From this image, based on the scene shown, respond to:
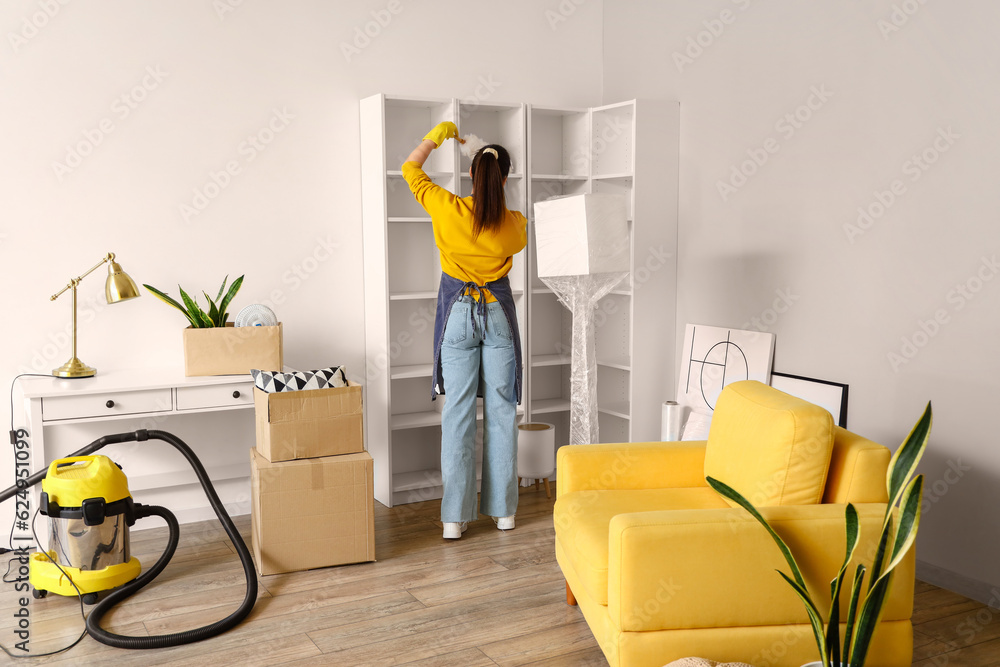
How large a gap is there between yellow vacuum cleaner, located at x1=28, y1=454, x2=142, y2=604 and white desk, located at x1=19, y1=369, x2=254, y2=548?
27 cm

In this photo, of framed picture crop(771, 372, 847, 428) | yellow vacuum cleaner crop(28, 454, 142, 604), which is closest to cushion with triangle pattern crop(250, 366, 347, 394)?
yellow vacuum cleaner crop(28, 454, 142, 604)

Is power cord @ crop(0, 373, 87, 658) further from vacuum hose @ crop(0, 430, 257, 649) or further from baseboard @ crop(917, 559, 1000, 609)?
baseboard @ crop(917, 559, 1000, 609)

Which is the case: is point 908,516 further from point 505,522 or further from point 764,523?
point 505,522

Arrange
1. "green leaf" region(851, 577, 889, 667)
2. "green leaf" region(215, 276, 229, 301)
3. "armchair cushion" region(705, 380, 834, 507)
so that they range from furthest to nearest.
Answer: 1. "green leaf" region(215, 276, 229, 301)
2. "armchair cushion" region(705, 380, 834, 507)
3. "green leaf" region(851, 577, 889, 667)

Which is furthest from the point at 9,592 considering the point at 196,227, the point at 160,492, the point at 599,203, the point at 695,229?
the point at 695,229

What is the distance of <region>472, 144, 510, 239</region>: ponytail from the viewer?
331 centimetres

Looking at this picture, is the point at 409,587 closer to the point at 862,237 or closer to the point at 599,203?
the point at 599,203

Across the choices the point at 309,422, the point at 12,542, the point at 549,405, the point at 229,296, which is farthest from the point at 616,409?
the point at 12,542

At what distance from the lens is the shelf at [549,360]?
4379 millimetres

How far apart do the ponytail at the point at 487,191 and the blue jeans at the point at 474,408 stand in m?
0.34

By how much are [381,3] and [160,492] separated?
8.55ft

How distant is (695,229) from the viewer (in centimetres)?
414

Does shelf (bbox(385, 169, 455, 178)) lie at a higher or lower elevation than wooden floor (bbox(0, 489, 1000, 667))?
higher

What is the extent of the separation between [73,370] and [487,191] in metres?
1.86
